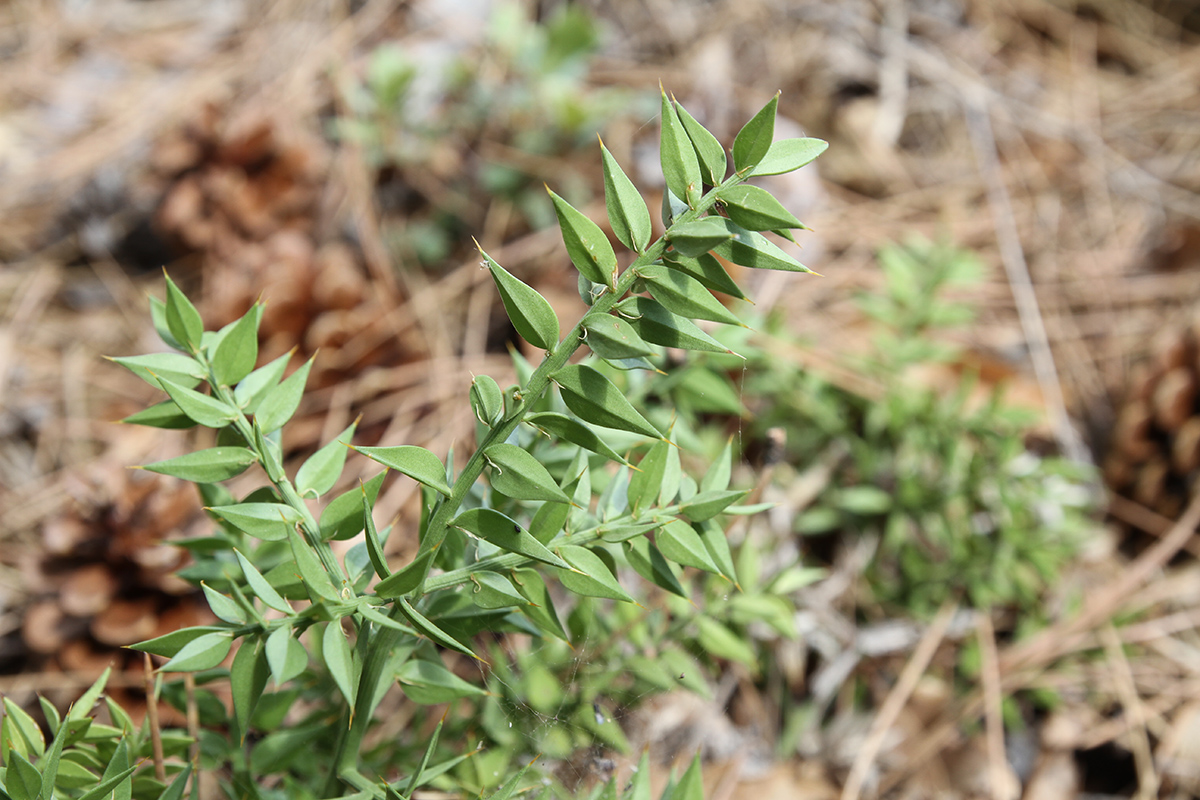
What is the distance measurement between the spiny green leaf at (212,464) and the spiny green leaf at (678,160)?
0.42 m

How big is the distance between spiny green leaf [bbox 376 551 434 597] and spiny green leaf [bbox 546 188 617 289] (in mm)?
234

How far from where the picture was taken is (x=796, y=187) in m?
2.38

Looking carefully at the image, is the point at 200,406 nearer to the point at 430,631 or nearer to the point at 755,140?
the point at 430,631

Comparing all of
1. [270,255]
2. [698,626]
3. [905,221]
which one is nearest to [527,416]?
[698,626]

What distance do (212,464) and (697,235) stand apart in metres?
0.44

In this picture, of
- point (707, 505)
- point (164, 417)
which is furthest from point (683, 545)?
point (164, 417)

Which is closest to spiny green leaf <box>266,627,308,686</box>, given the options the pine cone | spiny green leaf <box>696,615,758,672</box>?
spiny green leaf <box>696,615,758,672</box>

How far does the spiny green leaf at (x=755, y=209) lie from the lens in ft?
1.73

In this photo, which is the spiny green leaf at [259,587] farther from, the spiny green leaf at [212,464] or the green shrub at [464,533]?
the spiny green leaf at [212,464]

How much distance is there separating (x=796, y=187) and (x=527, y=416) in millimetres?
2029

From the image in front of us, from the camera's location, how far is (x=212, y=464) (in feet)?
2.13

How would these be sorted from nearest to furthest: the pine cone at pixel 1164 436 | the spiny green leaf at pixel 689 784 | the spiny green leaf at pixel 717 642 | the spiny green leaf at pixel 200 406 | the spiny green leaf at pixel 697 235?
the spiny green leaf at pixel 697 235, the spiny green leaf at pixel 200 406, the spiny green leaf at pixel 689 784, the spiny green leaf at pixel 717 642, the pine cone at pixel 1164 436

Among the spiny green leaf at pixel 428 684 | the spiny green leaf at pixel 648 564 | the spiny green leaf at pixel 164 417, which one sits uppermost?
the spiny green leaf at pixel 164 417

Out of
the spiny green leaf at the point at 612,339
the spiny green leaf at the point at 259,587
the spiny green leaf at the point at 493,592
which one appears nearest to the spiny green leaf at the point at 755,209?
the spiny green leaf at the point at 612,339
